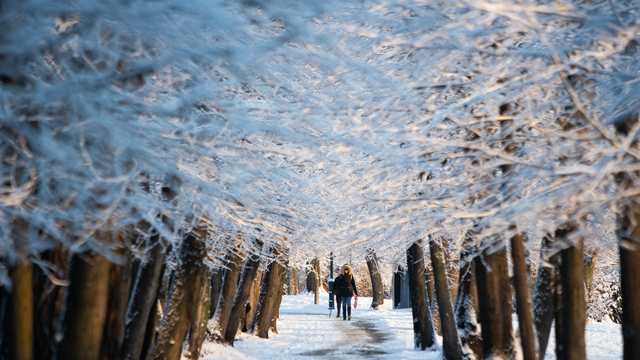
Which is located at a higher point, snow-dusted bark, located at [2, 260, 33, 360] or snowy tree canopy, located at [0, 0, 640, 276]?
snowy tree canopy, located at [0, 0, 640, 276]

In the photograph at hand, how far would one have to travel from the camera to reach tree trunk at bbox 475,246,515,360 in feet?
29.6

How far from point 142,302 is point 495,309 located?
4.81 meters

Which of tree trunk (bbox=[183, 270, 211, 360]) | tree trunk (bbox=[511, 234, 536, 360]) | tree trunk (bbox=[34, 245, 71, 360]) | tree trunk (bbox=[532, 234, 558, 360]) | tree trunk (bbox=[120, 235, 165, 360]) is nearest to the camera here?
tree trunk (bbox=[34, 245, 71, 360])

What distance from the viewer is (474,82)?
20.0 ft

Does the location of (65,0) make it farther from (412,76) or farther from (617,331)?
(617,331)

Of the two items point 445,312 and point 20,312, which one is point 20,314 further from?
point 445,312

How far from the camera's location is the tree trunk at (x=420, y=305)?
14414mm

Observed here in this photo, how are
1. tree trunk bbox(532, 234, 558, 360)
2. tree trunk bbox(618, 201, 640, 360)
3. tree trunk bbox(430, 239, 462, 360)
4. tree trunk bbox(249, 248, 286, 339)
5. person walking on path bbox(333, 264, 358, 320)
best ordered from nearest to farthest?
tree trunk bbox(618, 201, 640, 360) < tree trunk bbox(532, 234, 558, 360) < tree trunk bbox(430, 239, 462, 360) < tree trunk bbox(249, 248, 286, 339) < person walking on path bbox(333, 264, 358, 320)

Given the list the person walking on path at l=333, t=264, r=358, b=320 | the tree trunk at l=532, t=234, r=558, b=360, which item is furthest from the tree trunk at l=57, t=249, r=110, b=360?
the person walking on path at l=333, t=264, r=358, b=320

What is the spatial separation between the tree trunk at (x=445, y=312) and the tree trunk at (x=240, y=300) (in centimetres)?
472

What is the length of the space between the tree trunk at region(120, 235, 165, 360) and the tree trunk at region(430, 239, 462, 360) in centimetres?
516

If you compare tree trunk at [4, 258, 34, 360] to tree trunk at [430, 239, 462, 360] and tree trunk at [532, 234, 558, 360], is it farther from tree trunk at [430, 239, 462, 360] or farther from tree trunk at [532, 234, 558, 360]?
tree trunk at [532, 234, 558, 360]

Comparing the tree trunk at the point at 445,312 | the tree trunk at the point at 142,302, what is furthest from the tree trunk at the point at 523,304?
the tree trunk at the point at 142,302

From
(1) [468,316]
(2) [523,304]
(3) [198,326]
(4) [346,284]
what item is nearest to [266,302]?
(3) [198,326]
